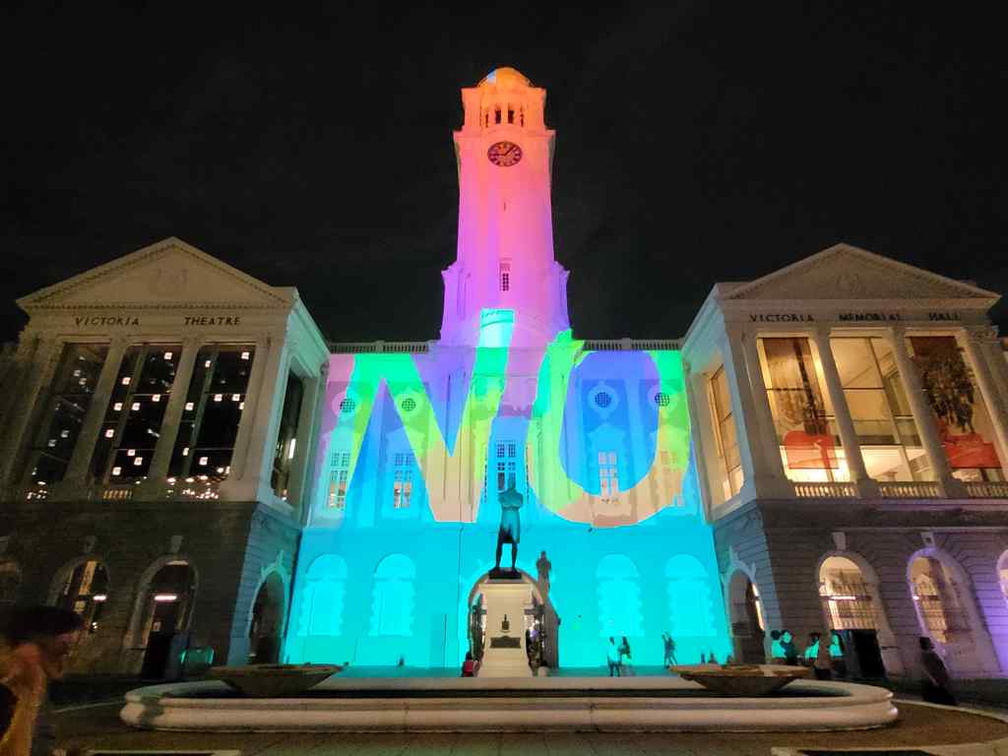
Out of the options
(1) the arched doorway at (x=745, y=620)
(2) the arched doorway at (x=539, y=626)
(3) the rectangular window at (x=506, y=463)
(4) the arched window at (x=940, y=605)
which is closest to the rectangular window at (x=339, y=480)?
(3) the rectangular window at (x=506, y=463)

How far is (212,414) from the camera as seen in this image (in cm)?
2603

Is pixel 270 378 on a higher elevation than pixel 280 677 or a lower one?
higher

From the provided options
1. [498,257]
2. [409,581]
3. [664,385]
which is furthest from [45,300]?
[664,385]

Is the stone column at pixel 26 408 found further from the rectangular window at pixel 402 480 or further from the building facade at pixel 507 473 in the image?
the rectangular window at pixel 402 480

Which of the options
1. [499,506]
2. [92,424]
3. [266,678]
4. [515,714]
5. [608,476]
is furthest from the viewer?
[608,476]

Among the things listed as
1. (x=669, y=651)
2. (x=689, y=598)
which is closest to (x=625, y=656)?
(x=669, y=651)

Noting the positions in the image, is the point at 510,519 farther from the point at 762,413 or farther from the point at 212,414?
the point at 212,414

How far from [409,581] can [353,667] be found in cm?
446

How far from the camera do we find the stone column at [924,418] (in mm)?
22172

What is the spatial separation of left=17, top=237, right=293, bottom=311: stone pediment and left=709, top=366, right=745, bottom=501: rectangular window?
2257cm

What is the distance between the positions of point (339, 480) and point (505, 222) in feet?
69.4

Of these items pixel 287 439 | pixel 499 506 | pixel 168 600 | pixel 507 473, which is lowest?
pixel 168 600

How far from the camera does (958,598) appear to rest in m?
20.9

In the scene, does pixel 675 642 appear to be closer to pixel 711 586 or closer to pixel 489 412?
pixel 711 586
